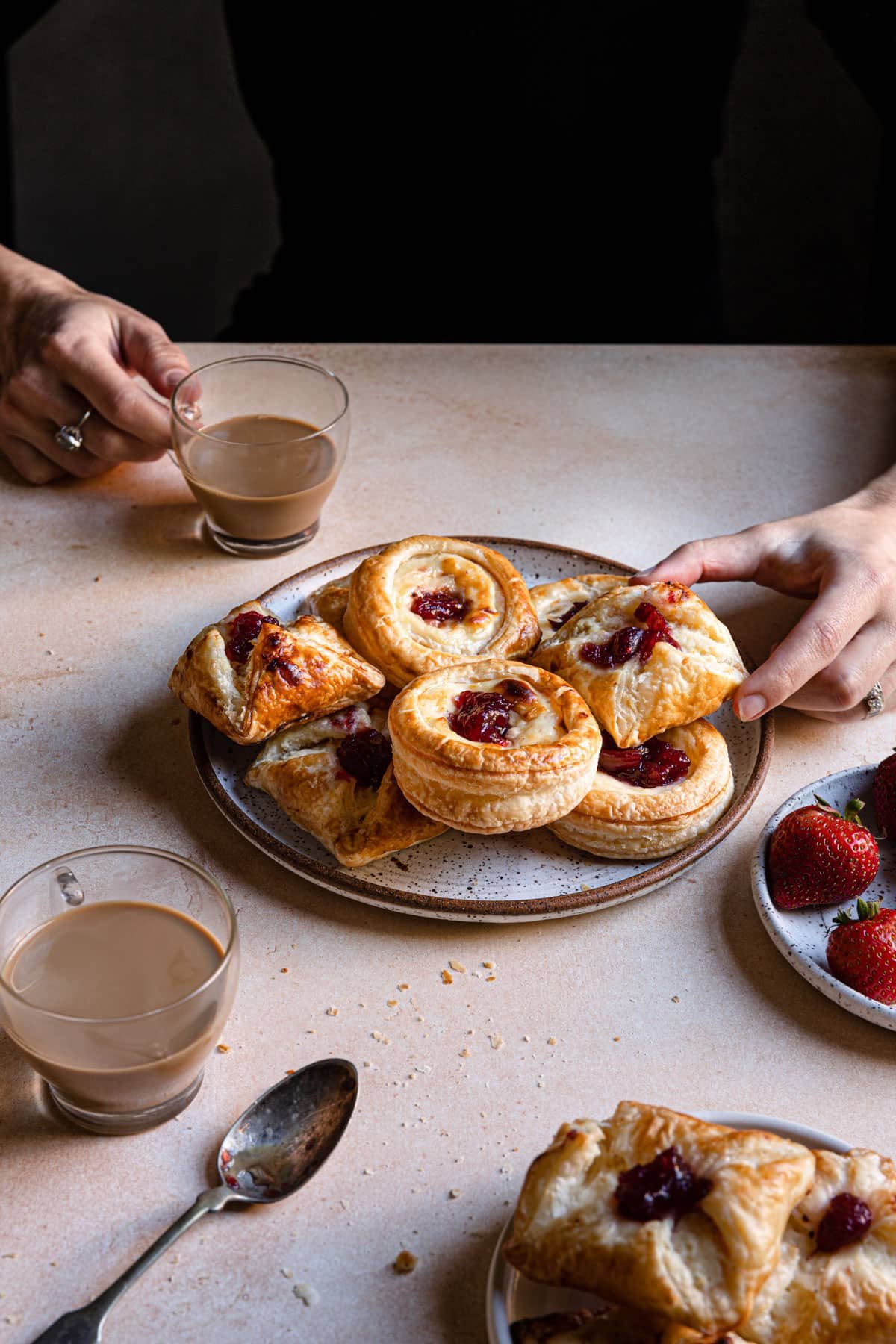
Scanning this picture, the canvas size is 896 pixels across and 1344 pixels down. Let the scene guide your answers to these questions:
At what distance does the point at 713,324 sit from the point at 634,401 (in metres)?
0.79

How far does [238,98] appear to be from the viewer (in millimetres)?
4625

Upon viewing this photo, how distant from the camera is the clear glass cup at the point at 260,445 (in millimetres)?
2189

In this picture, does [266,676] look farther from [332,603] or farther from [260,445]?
[260,445]

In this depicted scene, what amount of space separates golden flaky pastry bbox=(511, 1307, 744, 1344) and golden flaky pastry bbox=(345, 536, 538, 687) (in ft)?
2.95

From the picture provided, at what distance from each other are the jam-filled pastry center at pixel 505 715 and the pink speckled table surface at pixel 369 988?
0.84 ft

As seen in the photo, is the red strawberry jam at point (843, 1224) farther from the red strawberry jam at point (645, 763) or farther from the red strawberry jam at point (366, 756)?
the red strawberry jam at point (366, 756)

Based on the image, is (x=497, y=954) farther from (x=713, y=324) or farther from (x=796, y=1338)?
(x=713, y=324)

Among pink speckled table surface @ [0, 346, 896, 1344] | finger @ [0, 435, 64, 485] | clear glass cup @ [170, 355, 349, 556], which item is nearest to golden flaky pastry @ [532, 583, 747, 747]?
pink speckled table surface @ [0, 346, 896, 1344]

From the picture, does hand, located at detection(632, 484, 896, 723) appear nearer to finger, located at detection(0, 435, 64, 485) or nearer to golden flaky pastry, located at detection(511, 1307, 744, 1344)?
golden flaky pastry, located at detection(511, 1307, 744, 1344)

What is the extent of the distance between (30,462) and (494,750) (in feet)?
4.40

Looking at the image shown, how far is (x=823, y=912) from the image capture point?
5.29 feet

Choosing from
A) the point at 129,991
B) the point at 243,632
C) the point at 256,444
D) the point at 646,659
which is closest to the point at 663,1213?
the point at 129,991

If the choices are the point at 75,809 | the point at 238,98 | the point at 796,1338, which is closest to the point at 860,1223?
the point at 796,1338

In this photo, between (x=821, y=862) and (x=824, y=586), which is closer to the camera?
(x=821, y=862)
